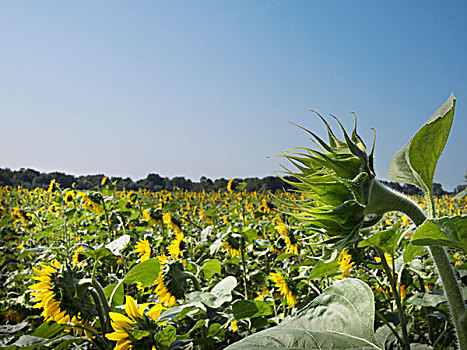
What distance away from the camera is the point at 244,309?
1551 mm

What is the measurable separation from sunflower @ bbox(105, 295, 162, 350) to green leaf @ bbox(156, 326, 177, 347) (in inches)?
0.9

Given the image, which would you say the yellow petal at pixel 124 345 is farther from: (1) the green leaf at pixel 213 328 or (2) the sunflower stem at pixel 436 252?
(2) the sunflower stem at pixel 436 252

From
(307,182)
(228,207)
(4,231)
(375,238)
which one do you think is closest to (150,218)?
(4,231)

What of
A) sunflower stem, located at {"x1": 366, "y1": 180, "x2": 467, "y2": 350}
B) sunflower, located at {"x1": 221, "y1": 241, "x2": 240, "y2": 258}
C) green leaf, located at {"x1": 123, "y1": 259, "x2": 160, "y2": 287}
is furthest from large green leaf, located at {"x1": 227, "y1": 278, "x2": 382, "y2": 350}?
sunflower, located at {"x1": 221, "y1": 241, "x2": 240, "y2": 258}

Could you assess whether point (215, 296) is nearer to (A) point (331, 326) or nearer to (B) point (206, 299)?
(B) point (206, 299)

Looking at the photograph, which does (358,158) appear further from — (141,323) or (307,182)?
(141,323)

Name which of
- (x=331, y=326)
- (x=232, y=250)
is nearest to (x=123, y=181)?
(x=232, y=250)

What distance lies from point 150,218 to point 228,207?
4227mm

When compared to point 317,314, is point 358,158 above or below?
above

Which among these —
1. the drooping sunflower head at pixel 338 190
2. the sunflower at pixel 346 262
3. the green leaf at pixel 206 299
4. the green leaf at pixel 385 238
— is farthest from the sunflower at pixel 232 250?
the drooping sunflower head at pixel 338 190

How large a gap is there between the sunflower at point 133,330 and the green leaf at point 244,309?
0.53m

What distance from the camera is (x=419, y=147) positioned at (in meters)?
0.61

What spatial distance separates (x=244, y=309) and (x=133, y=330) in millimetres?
645

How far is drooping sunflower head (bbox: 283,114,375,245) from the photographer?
64 cm
